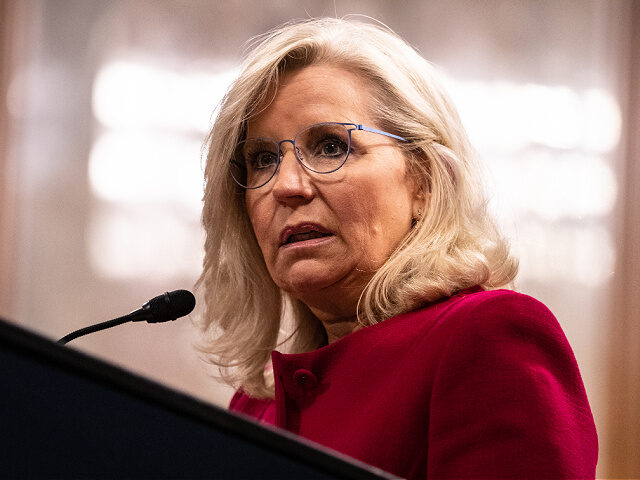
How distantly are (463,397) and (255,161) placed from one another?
0.74m

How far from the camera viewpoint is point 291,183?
148 cm

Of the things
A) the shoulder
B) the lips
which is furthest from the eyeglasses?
the shoulder

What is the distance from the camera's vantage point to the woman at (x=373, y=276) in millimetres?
1055

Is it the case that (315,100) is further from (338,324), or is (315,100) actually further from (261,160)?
(338,324)

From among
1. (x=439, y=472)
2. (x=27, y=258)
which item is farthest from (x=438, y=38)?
(x=439, y=472)

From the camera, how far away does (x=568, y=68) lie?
4.29 metres

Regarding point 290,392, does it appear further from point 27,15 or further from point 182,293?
point 27,15

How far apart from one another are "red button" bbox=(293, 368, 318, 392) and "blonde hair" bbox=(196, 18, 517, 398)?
15cm

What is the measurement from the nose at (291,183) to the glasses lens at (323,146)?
0.02 metres

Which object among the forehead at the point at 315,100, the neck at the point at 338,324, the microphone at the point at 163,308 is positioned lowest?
the neck at the point at 338,324

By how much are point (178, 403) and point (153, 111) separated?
142 inches

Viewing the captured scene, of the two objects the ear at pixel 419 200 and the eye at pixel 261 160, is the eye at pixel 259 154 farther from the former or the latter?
the ear at pixel 419 200

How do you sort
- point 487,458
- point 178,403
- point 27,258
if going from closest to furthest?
point 178,403 < point 487,458 < point 27,258

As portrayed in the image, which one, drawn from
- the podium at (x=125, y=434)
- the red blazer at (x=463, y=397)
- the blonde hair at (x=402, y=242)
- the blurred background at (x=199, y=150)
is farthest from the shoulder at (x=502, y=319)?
the blurred background at (x=199, y=150)
